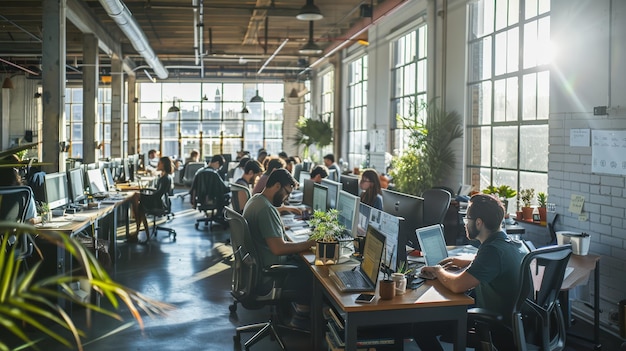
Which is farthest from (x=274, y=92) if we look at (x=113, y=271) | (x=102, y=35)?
(x=113, y=271)

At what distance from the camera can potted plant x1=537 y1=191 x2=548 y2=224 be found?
19.8ft

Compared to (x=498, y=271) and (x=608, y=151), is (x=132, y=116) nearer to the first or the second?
(x=608, y=151)

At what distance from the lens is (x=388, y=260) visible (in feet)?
12.3

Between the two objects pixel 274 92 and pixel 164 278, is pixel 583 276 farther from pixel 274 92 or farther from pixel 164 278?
pixel 274 92

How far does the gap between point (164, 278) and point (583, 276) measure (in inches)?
181

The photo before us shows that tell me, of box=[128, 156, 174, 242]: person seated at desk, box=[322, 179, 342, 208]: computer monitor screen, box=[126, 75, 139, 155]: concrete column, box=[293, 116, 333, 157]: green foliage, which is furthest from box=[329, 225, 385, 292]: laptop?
box=[126, 75, 139, 155]: concrete column

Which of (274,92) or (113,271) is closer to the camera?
(113,271)

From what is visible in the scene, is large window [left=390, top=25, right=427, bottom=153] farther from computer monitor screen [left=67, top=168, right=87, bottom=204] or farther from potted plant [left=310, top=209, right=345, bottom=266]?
potted plant [left=310, top=209, right=345, bottom=266]

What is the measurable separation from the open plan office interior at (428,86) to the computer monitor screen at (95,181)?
3cm

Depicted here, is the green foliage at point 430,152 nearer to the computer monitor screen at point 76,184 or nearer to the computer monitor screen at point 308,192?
the computer monitor screen at point 308,192

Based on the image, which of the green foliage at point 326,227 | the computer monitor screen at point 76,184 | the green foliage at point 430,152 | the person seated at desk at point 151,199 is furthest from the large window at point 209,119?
the green foliage at point 326,227

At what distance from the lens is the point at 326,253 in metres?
4.16

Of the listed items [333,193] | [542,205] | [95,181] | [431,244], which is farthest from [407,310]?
[95,181]

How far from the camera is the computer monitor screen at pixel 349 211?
4641 millimetres
